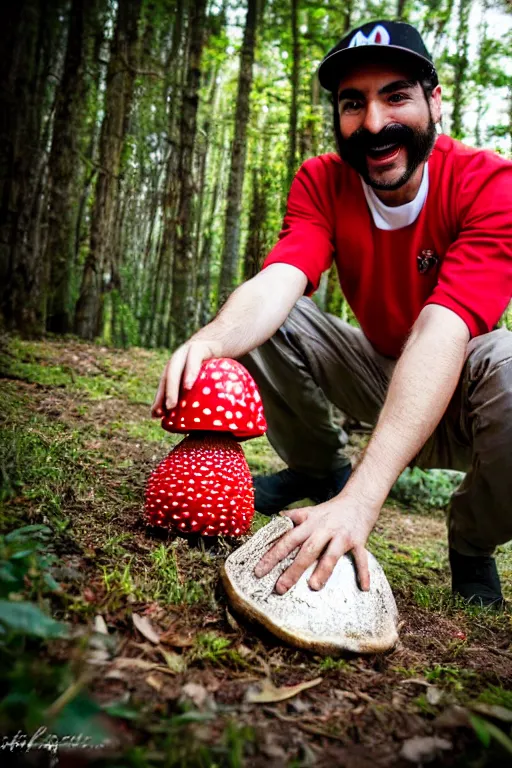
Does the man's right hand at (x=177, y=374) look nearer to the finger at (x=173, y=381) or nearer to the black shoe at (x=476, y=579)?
the finger at (x=173, y=381)

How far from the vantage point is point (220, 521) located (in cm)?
214

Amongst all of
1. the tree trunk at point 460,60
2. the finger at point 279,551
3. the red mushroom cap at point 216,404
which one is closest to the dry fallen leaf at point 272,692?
the finger at point 279,551

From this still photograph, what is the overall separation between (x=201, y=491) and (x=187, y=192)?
7821 mm

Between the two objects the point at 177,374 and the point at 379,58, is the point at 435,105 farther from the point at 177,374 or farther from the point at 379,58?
the point at 177,374

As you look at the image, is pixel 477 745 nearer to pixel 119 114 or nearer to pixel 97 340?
pixel 97 340

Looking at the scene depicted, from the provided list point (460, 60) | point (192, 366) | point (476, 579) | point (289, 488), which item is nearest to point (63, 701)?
point (192, 366)

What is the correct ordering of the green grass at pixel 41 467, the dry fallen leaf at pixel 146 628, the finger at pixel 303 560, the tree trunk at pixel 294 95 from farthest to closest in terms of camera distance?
the tree trunk at pixel 294 95 < the green grass at pixel 41 467 < the finger at pixel 303 560 < the dry fallen leaf at pixel 146 628

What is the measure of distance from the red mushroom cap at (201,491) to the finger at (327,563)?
0.50 meters

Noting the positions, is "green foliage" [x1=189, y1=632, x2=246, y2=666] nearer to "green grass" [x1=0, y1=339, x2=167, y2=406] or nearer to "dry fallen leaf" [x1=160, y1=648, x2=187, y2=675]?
"dry fallen leaf" [x1=160, y1=648, x2=187, y2=675]

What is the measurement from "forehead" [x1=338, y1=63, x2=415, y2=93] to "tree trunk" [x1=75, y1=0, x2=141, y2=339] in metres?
5.59

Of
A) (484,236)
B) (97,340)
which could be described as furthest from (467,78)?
(484,236)

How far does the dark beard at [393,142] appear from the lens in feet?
9.41

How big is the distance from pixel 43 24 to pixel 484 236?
7.61 meters

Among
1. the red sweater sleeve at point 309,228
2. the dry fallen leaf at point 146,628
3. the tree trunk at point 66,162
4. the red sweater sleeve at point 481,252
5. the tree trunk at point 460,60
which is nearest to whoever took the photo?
the dry fallen leaf at point 146,628
